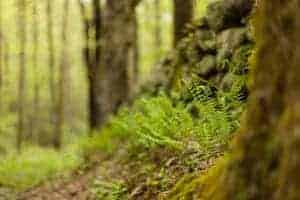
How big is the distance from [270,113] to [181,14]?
968cm

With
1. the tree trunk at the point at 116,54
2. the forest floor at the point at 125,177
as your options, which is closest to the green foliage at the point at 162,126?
the forest floor at the point at 125,177

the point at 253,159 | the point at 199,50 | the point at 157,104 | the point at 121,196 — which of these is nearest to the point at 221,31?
the point at 199,50

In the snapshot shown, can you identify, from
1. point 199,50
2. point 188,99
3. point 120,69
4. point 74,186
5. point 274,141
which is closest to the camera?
point 274,141

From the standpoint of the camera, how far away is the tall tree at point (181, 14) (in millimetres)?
12258

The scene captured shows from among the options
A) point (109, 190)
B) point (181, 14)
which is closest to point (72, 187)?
point (109, 190)

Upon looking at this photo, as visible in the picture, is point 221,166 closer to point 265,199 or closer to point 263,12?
point 265,199

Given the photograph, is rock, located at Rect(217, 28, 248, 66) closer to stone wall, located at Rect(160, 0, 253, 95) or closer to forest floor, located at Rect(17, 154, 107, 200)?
stone wall, located at Rect(160, 0, 253, 95)

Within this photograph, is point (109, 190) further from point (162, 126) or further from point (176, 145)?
point (162, 126)

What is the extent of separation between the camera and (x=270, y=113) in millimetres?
2811

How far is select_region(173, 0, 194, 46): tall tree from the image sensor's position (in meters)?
12.3

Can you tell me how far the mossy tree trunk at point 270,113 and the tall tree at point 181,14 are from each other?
367 inches

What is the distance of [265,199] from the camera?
2754 millimetres

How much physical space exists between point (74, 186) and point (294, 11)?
630cm

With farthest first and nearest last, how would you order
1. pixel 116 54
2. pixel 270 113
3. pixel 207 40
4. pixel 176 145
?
1. pixel 116 54
2. pixel 207 40
3. pixel 176 145
4. pixel 270 113
